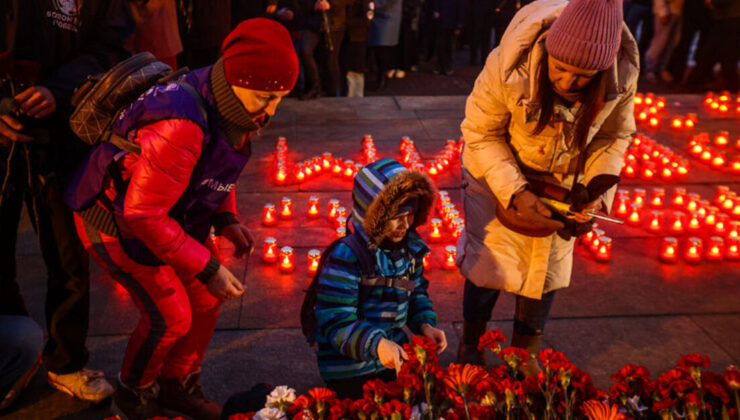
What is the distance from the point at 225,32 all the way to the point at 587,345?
16.4 feet

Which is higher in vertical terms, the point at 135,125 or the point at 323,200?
the point at 135,125

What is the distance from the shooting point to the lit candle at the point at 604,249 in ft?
16.6

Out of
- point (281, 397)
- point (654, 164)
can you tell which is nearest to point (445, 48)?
point (654, 164)

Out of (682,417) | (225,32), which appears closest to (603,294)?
(682,417)

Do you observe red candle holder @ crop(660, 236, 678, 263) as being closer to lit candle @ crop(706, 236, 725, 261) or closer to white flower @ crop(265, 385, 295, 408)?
lit candle @ crop(706, 236, 725, 261)

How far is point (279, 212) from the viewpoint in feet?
18.9

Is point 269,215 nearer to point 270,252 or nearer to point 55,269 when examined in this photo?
point 270,252

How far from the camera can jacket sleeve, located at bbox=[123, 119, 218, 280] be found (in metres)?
2.48

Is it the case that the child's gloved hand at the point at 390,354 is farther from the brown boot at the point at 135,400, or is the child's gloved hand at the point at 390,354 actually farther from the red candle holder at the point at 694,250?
the red candle holder at the point at 694,250

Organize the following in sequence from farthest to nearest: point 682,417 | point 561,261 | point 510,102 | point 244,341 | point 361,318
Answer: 1. point 244,341
2. point 561,261
3. point 510,102
4. point 361,318
5. point 682,417

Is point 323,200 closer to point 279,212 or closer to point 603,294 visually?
point 279,212

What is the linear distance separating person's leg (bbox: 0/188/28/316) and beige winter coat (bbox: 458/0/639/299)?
2173mm

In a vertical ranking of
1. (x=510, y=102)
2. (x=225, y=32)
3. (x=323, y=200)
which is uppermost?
(x=510, y=102)

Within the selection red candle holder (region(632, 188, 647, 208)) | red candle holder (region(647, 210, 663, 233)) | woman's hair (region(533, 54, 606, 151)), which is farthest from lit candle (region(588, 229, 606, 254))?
woman's hair (region(533, 54, 606, 151))
